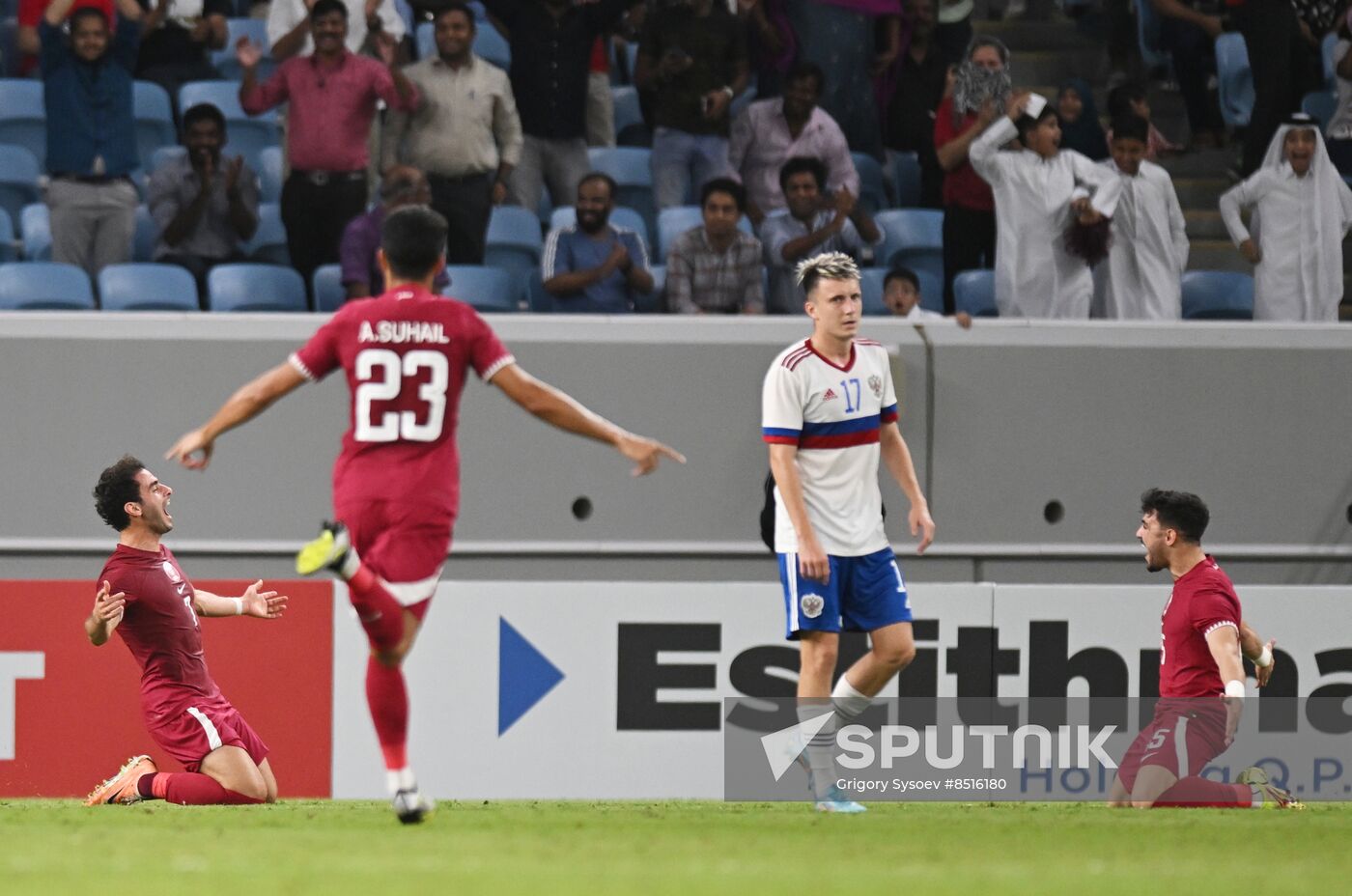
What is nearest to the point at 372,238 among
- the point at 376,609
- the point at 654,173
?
the point at 654,173

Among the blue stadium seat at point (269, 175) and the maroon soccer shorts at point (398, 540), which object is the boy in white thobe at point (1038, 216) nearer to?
the blue stadium seat at point (269, 175)

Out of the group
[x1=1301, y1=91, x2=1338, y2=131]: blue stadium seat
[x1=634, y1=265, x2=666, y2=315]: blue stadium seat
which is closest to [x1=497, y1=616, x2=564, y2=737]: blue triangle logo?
[x1=634, y1=265, x2=666, y2=315]: blue stadium seat

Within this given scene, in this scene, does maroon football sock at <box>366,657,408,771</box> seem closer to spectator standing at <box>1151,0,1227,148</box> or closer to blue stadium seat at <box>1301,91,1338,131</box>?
blue stadium seat at <box>1301,91,1338,131</box>

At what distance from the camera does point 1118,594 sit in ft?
32.9

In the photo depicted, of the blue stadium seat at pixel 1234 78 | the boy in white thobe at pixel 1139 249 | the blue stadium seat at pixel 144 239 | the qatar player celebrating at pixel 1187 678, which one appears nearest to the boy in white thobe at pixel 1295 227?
the boy in white thobe at pixel 1139 249

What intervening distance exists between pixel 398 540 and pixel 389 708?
52 centimetres

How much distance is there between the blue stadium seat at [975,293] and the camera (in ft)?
39.2

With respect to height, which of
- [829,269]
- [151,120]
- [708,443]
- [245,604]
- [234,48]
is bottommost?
[245,604]

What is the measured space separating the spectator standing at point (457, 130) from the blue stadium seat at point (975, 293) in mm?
2934

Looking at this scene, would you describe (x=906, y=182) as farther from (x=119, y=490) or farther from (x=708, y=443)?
(x=119, y=490)

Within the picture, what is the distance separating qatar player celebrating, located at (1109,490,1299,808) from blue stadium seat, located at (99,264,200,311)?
600cm

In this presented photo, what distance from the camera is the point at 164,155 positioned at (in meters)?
12.3

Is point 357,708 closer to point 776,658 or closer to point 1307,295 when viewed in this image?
point 776,658

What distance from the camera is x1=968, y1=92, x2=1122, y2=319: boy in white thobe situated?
11641 mm
